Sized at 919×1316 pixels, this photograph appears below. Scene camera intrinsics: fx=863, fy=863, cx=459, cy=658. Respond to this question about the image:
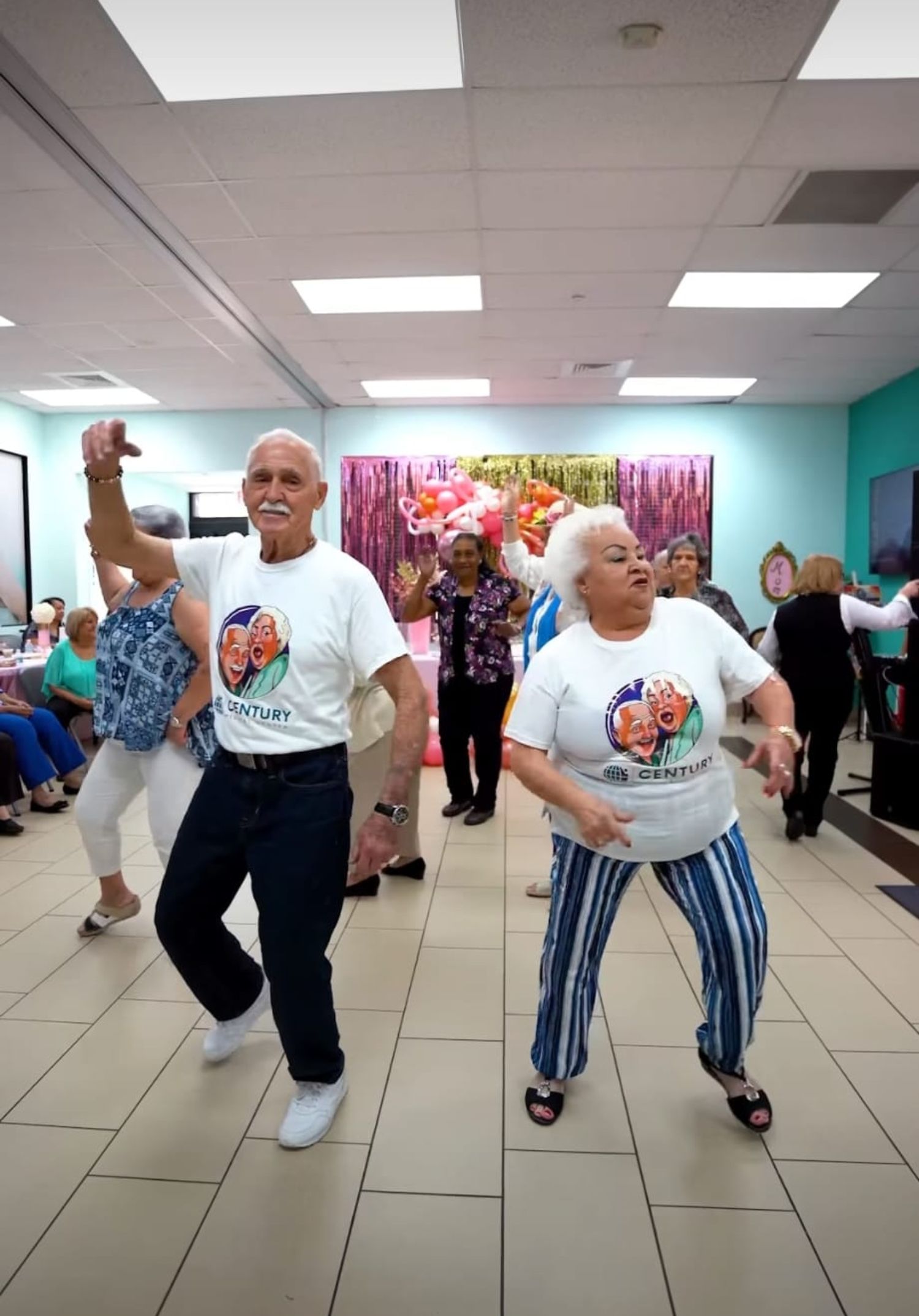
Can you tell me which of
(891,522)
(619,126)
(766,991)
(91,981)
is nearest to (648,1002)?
(766,991)

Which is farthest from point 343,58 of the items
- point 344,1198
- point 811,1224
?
point 811,1224

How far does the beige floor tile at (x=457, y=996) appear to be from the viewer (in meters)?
2.38

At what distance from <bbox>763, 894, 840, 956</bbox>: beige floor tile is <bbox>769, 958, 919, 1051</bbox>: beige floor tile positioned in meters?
0.05

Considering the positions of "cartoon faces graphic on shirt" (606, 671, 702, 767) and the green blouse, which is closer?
"cartoon faces graphic on shirt" (606, 671, 702, 767)

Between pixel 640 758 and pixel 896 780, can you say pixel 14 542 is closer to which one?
pixel 896 780

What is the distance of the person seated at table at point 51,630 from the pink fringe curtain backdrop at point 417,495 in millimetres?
2719

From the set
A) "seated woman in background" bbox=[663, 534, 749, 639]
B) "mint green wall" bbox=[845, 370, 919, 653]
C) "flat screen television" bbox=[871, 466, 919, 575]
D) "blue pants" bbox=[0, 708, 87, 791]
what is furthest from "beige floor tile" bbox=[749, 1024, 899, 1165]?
"mint green wall" bbox=[845, 370, 919, 653]

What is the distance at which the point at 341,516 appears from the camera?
874 centimetres

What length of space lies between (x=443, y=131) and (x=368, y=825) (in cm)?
289

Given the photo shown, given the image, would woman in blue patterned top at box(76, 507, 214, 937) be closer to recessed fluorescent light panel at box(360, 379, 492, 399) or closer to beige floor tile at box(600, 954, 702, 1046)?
beige floor tile at box(600, 954, 702, 1046)

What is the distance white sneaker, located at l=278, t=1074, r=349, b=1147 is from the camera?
186 cm

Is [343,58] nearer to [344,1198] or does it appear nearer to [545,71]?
[545,71]

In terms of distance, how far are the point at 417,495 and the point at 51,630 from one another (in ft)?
11.5

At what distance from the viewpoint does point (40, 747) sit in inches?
187
